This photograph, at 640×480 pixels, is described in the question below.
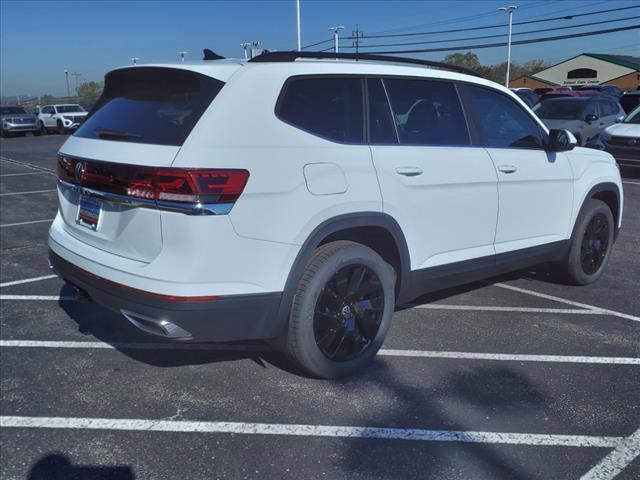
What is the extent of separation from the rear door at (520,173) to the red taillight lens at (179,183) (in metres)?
2.15

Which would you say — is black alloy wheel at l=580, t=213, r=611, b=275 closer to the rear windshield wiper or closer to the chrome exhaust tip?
the chrome exhaust tip

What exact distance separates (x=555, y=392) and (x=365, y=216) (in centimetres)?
156

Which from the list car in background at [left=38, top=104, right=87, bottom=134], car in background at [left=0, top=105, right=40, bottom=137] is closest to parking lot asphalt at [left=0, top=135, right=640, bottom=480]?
car in background at [left=38, top=104, right=87, bottom=134]

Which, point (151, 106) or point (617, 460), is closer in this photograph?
point (617, 460)

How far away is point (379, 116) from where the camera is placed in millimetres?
3719

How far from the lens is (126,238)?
10.1 feet

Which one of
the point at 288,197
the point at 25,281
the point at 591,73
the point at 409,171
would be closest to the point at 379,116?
the point at 409,171

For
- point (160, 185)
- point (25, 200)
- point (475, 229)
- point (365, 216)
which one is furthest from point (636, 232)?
point (25, 200)

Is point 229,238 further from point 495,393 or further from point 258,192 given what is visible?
point 495,393

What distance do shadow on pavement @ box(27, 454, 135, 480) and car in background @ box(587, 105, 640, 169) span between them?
12360mm

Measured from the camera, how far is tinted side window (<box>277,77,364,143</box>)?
10.8 feet

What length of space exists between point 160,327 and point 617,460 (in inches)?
91.9

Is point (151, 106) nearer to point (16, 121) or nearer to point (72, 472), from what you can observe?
point (72, 472)

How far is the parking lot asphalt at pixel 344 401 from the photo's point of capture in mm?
2854
